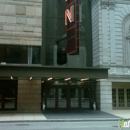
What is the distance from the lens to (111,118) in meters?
20.5

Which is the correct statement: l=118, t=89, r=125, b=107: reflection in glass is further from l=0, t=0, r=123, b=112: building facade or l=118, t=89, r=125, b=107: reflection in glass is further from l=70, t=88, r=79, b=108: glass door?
l=70, t=88, r=79, b=108: glass door

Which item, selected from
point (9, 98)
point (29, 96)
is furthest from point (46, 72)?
point (9, 98)

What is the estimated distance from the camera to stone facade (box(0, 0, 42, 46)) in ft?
84.6

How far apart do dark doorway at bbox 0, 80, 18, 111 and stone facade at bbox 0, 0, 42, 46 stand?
3.93 metres

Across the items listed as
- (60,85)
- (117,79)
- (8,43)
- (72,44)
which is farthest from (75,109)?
(8,43)

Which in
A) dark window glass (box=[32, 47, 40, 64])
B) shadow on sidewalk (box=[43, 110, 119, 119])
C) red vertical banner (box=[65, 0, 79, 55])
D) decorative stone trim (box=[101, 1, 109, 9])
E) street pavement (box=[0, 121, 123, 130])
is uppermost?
decorative stone trim (box=[101, 1, 109, 9])

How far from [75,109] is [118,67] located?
6.22 meters

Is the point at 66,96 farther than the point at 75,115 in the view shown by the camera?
Yes

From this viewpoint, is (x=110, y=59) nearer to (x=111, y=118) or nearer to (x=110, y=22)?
(x=110, y=22)

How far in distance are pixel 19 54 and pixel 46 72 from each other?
5270 millimetres

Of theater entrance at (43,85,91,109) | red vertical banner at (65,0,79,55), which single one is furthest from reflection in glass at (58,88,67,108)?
red vertical banner at (65,0,79,55)

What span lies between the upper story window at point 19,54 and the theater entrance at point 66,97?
349 cm

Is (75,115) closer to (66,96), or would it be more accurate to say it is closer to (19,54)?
(66,96)

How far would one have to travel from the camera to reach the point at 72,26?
24.5 m
